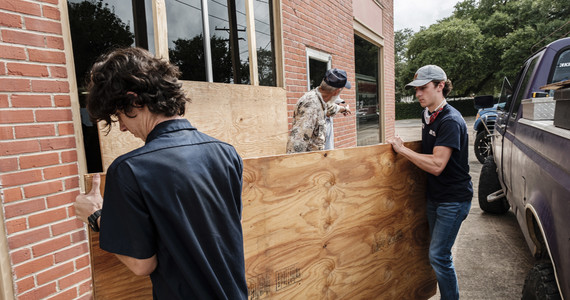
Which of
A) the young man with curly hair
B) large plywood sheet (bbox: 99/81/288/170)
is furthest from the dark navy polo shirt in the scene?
large plywood sheet (bbox: 99/81/288/170)

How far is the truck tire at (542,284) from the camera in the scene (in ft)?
6.34

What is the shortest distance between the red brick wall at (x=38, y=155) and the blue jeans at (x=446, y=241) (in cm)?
275

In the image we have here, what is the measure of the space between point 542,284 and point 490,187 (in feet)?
10.8

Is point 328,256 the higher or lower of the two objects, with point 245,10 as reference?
lower

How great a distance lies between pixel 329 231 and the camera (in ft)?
6.91

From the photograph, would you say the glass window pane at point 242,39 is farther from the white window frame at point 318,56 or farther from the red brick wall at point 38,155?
the red brick wall at point 38,155

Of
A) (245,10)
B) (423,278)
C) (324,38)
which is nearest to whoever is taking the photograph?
(423,278)

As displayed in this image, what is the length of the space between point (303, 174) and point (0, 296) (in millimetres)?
1999

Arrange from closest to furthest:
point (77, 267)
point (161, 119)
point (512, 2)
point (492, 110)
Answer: point (161, 119) → point (77, 267) → point (492, 110) → point (512, 2)

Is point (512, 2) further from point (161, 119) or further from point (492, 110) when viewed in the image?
point (161, 119)

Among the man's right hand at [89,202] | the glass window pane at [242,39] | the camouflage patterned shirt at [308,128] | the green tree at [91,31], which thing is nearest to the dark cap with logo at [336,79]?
the camouflage patterned shirt at [308,128]

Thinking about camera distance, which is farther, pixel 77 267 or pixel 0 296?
pixel 77 267

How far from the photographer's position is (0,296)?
1.95 metres

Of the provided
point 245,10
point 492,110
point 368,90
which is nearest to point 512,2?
point 492,110
